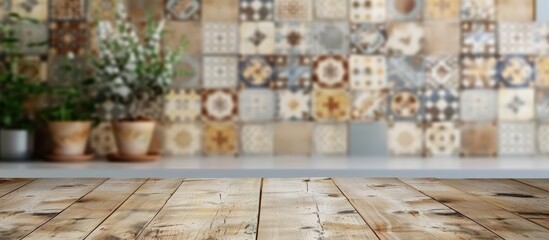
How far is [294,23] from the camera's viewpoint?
235 cm

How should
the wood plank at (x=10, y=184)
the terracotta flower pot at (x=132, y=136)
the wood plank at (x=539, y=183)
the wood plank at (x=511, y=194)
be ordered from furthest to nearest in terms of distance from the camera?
1. the terracotta flower pot at (x=132, y=136)
2. the wood plank at (x=539, y=183)
3. the wood plank at (x=10, y=184)
4. the wood plank at (x=511, y=194)

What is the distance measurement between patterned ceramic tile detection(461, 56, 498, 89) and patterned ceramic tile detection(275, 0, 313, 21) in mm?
557

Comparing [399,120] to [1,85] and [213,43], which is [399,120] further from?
[1,85]

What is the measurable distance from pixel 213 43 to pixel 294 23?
284 millimetres

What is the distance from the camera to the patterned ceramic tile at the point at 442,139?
236 centimetres

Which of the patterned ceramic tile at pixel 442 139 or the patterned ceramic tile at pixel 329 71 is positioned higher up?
the patterned ceramic tile at pixel 329 71

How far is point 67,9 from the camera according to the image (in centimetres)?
233

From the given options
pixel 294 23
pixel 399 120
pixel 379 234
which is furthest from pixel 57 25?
pixel 379 234

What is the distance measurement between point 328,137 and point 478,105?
527 mm

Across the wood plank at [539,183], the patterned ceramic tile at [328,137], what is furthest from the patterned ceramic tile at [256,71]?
the wood plank at [539,183]

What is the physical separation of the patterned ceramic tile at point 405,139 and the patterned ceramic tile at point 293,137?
0.92ft

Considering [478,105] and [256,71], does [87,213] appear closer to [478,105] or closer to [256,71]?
[256,71]

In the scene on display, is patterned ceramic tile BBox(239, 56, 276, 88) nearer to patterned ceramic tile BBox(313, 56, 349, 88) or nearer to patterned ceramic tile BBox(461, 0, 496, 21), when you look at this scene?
patterned ceramic tile BBox(313, 56, 349, 88)

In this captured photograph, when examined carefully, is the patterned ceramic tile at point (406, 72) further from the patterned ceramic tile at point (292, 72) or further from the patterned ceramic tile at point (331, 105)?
the patterned ceramic tile at point (292, 72)
